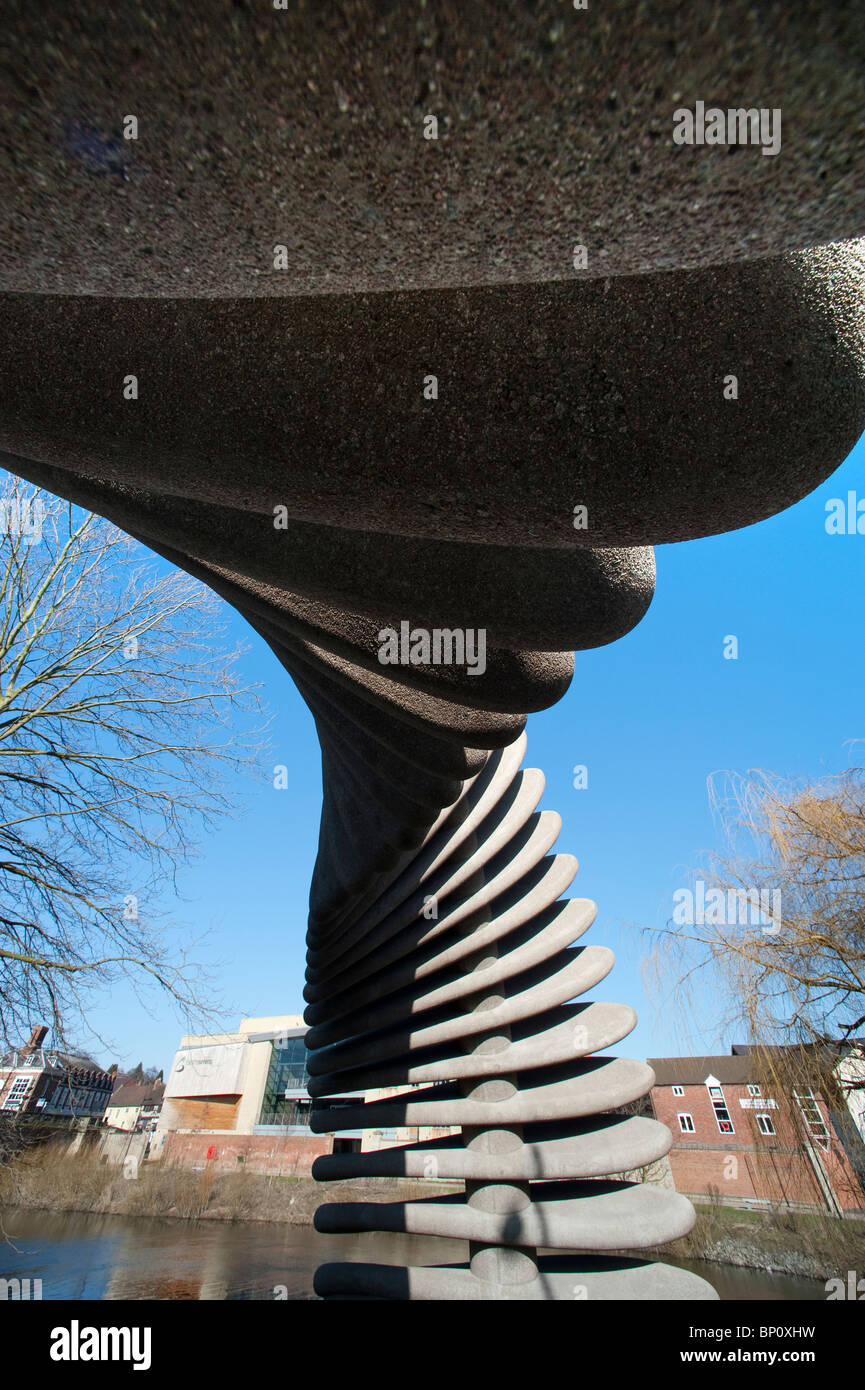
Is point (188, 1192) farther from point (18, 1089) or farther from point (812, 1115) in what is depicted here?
point (812, 1115)

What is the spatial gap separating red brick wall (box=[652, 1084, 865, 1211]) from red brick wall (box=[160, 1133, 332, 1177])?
1554 cm

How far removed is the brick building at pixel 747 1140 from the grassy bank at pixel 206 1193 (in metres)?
10.5

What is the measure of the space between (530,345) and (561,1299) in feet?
26.2

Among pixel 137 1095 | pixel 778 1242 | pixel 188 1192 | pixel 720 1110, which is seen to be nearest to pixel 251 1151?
pixel 188 1192

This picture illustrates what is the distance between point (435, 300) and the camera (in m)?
2.12

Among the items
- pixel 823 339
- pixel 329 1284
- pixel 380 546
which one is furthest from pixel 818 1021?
pixel 823 339

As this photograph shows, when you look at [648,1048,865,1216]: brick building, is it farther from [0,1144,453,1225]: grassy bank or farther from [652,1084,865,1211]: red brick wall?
[0,1144,453,1225]: grassy bank

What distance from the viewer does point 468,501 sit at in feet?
7.55
